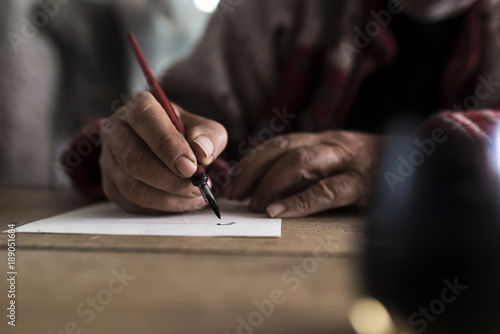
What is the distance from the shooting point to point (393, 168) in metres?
0.49

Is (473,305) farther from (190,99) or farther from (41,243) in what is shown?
(190,99)

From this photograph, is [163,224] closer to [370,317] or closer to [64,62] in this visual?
[370,317]

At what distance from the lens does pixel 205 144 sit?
412 mm

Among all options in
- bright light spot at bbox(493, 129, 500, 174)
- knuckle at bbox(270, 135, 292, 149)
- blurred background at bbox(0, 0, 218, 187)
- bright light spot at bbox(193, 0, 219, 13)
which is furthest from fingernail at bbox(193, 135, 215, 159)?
bright light spot at bbox(193, 0, 219, 13)

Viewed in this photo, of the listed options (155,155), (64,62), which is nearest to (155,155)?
(155,155)

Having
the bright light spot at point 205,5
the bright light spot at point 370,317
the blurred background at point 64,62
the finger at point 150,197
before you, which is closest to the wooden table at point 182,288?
the bright light spot at point 370,317

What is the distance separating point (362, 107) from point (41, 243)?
0.61 m

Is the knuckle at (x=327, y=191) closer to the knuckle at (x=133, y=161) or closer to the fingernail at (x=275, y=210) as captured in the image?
the fingernail at (x=275, y=210)

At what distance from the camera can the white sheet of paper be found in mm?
374

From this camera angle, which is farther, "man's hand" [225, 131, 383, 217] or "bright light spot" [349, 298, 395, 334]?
"man's hand" [225, 131, 383, 217]

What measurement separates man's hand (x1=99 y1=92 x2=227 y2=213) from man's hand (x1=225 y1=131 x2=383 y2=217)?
64 mm

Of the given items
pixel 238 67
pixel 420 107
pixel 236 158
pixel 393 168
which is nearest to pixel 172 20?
pixel 238 67

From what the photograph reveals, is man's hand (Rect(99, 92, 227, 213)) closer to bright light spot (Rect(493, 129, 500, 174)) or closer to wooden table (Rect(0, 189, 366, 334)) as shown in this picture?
wooden table (Rect(0, 189, 366, 334))

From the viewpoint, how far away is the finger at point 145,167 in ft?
1.36
